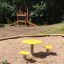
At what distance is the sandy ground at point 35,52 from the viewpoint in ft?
24.7

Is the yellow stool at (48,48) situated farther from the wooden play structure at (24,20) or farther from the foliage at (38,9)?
Result: the foliage at (38,9)

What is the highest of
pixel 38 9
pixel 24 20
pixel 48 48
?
pixel 48 48

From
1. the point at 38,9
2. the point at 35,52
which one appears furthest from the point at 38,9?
the point at 35,52

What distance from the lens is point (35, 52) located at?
8141mm

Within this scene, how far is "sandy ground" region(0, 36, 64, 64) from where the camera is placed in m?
7.54

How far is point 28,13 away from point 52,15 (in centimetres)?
173

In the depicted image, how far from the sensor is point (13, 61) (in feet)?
24.5

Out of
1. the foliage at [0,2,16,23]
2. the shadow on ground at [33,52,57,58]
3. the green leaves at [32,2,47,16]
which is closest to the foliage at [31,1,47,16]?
the green leaves at [32,2,47,16]

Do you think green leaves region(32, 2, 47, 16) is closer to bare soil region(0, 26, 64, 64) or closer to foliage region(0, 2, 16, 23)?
foliage region(0, 2, 16, 23)

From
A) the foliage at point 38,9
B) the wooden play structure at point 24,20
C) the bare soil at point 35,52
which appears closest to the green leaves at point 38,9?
the foliage at point 38,9

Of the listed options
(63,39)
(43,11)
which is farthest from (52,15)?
(63,39)

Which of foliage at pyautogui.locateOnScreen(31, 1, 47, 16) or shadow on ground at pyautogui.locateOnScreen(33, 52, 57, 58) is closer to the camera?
shadow on ground at pyautogui.locateOnScreen(33, 52, 57, 58)

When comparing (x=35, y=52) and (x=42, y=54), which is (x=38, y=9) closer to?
(x=35, y=52)

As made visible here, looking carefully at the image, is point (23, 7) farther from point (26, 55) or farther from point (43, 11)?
point (26, 55)
